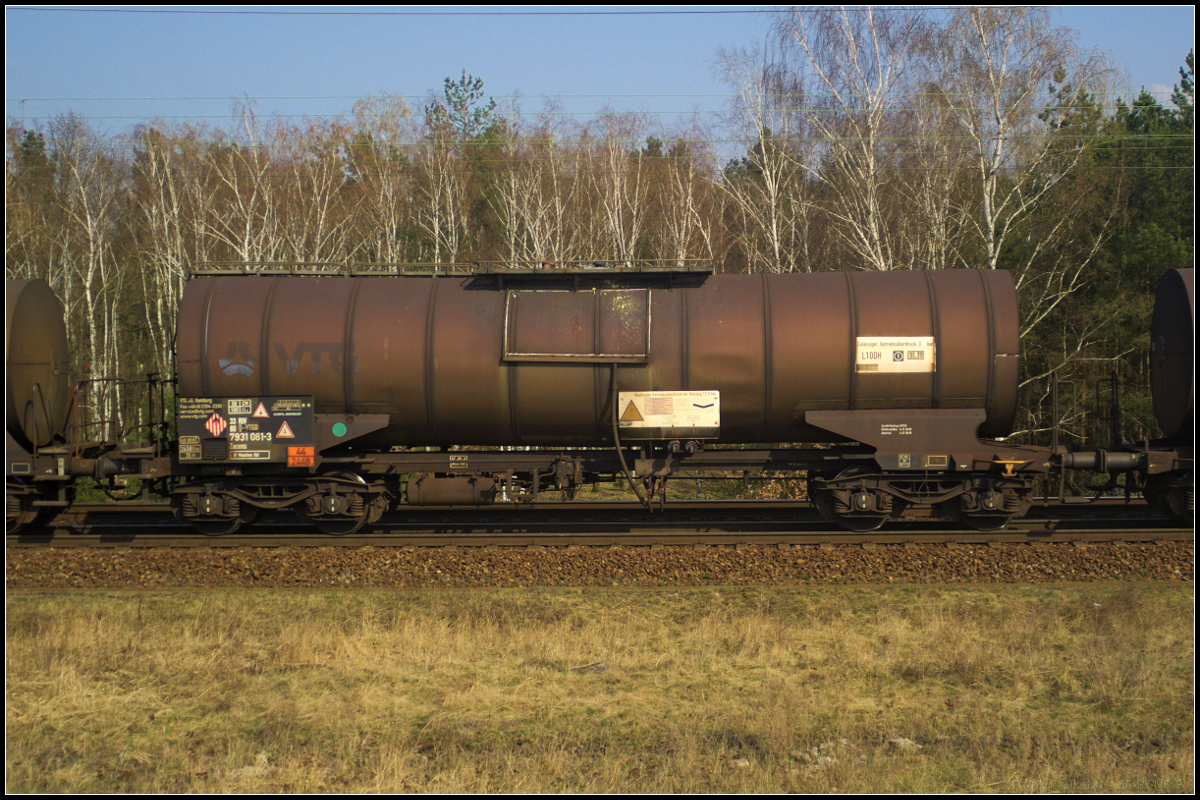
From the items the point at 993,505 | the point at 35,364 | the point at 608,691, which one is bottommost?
the point at 608,691

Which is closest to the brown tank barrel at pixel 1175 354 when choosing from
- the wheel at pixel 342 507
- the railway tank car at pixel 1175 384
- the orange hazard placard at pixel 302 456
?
the railway tank car at pixel 1175 384

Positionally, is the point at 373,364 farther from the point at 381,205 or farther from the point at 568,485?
the point at 381,205

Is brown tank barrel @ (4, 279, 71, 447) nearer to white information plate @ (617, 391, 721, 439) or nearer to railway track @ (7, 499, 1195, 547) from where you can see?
railway track @ (7, 499, 1195, 547)

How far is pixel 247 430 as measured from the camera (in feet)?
37.6

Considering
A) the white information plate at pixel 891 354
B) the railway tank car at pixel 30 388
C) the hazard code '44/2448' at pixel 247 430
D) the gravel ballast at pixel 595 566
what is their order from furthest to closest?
the railway tank car at pixel 30 388 → the hazard code '44/2448' at pixel 247 430 → the white information plate at pixel 891 354 → the gravel ballast at pixel 595 566

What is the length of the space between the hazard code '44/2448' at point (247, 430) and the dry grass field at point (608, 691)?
2307 mm

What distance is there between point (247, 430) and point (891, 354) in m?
9.26

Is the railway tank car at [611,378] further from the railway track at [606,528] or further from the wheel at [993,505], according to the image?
the railway track at [606,528]

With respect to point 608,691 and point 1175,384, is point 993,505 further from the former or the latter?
point 608,691

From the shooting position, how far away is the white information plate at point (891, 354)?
11.2 meters

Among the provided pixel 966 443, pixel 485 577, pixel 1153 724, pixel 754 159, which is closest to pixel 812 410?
pixel 966 443

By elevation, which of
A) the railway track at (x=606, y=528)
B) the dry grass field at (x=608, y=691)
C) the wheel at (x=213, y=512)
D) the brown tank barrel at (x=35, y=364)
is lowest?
the dry grass field at (x=608, y=691)

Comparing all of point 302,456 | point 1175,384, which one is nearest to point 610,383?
point 302,456

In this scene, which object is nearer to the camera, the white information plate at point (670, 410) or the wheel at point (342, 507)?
the white information plate at point (670, 410)
